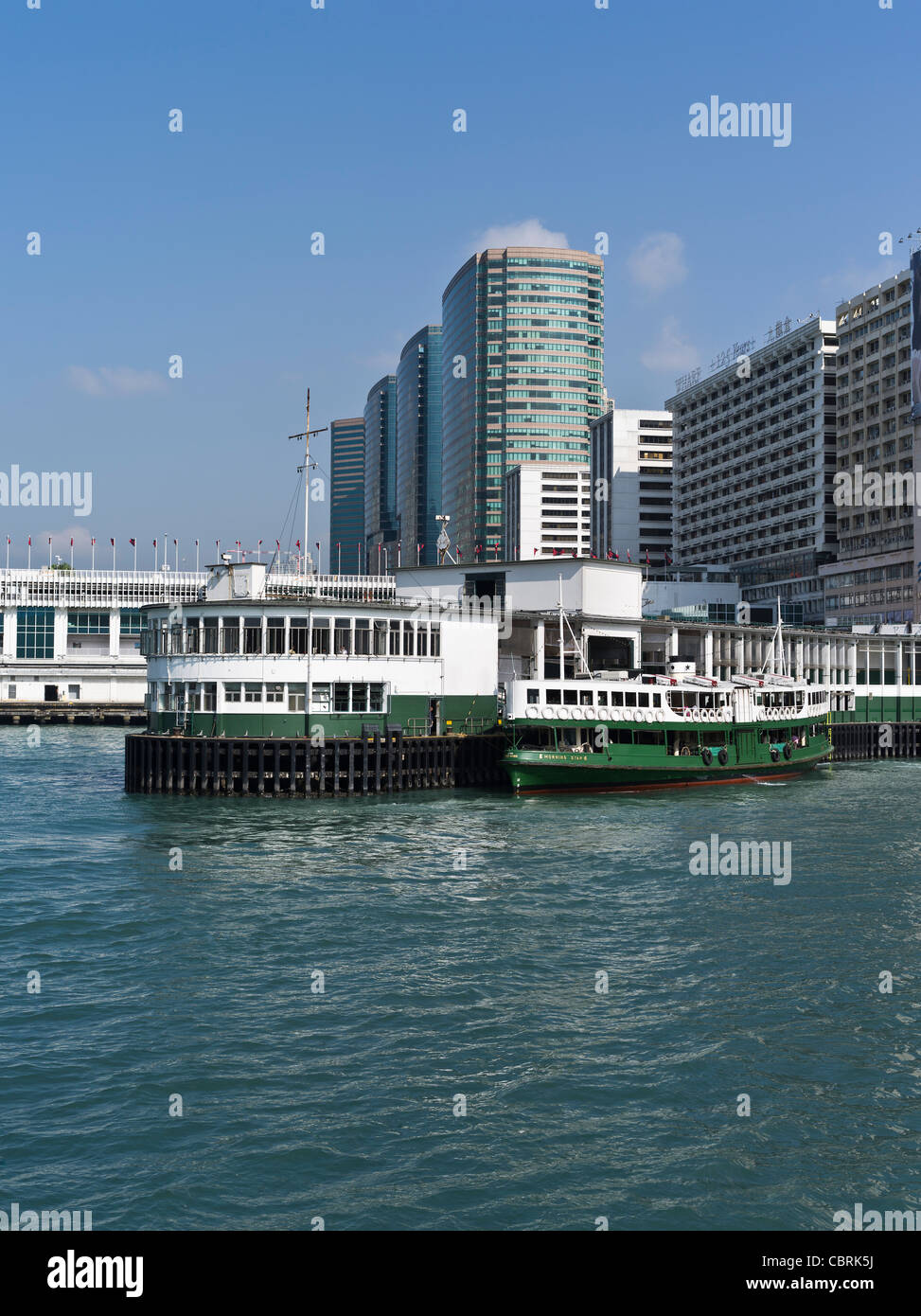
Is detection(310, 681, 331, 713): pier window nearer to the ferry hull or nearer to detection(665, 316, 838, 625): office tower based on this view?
the ferry hull

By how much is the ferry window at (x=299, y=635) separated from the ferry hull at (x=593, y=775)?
12466 millimetres

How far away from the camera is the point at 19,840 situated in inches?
1660

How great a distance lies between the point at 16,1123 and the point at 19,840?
90.2 feet

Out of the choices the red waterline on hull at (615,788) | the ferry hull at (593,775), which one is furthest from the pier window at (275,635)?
the red waterline on hull at (615,788)

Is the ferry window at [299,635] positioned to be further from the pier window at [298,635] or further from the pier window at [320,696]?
the pier window at [320,696]

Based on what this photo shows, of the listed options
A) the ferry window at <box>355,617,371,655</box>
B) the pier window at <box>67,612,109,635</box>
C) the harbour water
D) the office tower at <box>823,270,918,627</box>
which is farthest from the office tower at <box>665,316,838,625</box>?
the harbour water

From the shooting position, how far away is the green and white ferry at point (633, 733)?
58719 millimetres

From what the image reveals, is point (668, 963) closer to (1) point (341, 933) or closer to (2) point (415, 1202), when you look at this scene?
(1) point (341, 933)

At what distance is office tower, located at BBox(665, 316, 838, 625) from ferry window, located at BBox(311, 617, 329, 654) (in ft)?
369

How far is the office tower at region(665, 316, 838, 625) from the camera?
15500 centimetres

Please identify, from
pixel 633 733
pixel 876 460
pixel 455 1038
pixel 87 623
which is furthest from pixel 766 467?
pixel 455 1038

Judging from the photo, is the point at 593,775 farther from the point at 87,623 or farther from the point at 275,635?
the point at 87,623

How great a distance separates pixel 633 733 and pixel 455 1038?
41647mm

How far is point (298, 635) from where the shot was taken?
194ft
